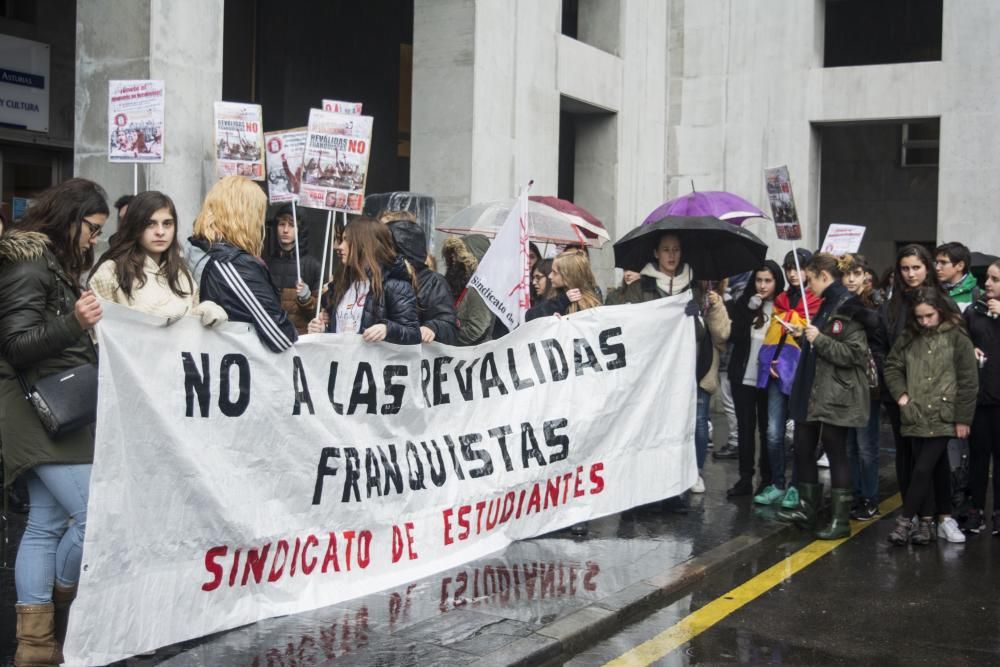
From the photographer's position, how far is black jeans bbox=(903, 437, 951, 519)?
26.3 feet

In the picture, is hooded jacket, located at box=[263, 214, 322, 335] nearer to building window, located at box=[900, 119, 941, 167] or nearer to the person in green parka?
the person in green parka

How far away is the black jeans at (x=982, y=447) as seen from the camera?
8562 millimetres

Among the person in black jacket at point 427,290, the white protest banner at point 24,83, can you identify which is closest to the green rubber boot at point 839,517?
the person in black jacket at point 427,290

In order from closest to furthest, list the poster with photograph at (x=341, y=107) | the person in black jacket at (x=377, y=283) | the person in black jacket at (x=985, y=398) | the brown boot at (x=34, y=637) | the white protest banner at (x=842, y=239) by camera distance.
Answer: the brown boot at (x=34, y=637) → the person in black jacket at (x=377, y=283) → the person in black jacket at (x=985, y=398) → the poster with photograph at (x=341, y=107) → the white protest banner at (x=842, y=239)

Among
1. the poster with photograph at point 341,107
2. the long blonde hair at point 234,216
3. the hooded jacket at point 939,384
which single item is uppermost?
the poster with photograph at point 341,107

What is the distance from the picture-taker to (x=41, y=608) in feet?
16.2

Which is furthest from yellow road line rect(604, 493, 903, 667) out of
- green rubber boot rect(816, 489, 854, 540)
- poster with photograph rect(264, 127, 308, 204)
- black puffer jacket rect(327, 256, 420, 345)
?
poster with photograph rect(264, 127, 308, 204)

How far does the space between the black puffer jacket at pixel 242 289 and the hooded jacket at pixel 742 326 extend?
16.0 feet

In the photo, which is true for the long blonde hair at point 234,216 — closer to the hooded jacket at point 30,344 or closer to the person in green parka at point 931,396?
the hooded jacket at point 30,344

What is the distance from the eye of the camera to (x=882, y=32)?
1043 inches

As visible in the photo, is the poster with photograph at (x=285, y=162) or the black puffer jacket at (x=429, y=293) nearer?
the black puffer jacket at (x=429, y=293)

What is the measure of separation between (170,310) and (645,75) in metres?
13.1

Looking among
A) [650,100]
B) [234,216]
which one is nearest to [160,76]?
[234,216]

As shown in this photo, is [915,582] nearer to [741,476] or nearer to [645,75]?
[741,476]
